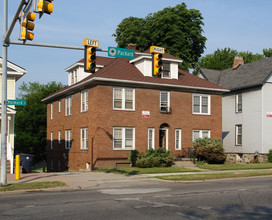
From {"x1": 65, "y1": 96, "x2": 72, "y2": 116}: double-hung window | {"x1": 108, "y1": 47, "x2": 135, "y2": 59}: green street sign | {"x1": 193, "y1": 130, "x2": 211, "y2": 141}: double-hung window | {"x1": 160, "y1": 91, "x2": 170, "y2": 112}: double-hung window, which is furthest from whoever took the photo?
{"x1": 65, "y1": 96, "x2": 72, "y2": 116}: double-hung window

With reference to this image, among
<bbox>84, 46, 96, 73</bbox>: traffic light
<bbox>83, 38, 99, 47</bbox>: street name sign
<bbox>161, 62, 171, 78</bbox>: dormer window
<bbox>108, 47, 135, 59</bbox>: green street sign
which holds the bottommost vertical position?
<bbox>84, 46, 96, 73</bbox>: traffic light

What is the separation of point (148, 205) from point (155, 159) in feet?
47.9

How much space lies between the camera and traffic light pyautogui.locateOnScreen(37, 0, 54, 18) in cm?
1035

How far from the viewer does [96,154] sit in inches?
1086

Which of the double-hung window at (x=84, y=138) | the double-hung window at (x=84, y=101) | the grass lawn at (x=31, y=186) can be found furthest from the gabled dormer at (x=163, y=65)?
the grass lawn at (x=31, y=186)

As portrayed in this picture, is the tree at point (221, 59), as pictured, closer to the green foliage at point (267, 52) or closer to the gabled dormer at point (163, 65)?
the green foliage at point (267, 52)

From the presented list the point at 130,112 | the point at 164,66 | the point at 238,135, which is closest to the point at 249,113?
the point at 238,135

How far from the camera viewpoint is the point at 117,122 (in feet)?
93.8

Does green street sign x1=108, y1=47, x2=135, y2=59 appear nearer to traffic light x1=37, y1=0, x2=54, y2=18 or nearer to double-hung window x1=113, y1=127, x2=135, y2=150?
traffic light x1=37, y1=0, x2=54, y2=18

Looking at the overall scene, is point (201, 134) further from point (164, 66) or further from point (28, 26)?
point (28, 26)

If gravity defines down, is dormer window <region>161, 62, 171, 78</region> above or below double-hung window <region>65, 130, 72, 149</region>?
above

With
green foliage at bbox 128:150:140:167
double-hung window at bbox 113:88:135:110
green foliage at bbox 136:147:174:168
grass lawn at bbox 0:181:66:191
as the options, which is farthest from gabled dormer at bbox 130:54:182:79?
grass lawn at bbox 0:181:66:191

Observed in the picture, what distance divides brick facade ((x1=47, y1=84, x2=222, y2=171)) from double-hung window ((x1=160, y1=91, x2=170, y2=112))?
0.32m

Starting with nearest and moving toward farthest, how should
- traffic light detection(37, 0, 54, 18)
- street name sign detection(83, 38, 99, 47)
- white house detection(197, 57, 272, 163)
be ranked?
traffic light detection(37, 0, 54, 18) → street name sign detection(83, 38, 99, 47) → white house detection(197, 57, 272, 163)
